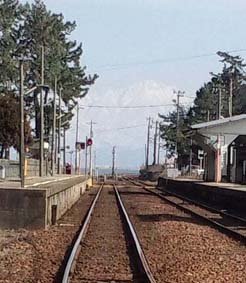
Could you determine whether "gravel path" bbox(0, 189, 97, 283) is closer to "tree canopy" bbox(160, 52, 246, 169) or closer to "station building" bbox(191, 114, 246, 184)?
"station building" bbox(191, 114, 246, 184)

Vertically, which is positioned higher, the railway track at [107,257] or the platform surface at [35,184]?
the platform surface at [35,184]

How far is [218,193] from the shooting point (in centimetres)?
3828

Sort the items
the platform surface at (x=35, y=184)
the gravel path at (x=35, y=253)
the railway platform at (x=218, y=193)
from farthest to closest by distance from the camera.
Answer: the railway platform at (x=218, y=193), the platform surface at (x=35, y=184), the gravel path at (x=35, y=253)

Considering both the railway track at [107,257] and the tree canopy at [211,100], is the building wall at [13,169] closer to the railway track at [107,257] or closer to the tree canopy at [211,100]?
the railway track at [107,257]

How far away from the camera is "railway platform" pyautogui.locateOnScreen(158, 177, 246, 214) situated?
32.1m

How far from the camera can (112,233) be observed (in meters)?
20.9

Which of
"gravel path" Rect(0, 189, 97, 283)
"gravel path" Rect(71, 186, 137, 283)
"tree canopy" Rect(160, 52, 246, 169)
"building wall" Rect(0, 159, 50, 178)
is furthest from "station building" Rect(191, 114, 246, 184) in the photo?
"tree canopy" Rect(160, 52, 246, 169)

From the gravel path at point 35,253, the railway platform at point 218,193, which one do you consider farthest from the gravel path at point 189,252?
the railway platform at point 218,193

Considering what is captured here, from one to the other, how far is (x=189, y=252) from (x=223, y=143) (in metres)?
36.7

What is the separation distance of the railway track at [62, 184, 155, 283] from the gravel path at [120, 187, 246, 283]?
0.27 meters

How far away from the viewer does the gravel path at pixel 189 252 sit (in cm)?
1266

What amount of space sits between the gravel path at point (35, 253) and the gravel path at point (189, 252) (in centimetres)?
176

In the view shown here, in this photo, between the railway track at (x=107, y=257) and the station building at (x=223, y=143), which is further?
the station building at (x=223, y=143)

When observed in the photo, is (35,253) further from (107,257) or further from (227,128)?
(227,128)
